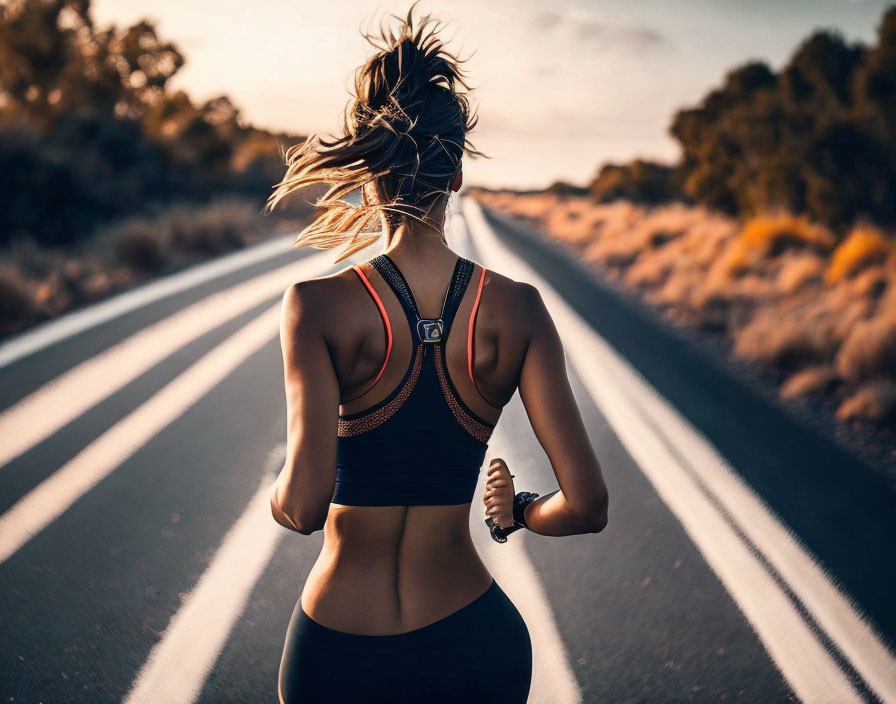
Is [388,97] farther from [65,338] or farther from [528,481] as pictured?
[65,338]

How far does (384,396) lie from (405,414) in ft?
0.18

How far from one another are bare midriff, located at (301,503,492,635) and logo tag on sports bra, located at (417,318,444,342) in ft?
1.13

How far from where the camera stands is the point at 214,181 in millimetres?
34438

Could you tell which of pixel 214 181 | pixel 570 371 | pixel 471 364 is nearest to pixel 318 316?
pixel 471 364

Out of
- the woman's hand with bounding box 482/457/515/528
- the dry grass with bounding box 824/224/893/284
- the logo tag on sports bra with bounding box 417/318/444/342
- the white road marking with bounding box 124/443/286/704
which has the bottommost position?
the white road marking with bounding box 124/443/286/704

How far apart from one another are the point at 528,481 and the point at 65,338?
243 inches

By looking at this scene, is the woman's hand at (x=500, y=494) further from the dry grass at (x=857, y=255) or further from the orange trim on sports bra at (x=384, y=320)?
the dry grass at (x=857, y=255)

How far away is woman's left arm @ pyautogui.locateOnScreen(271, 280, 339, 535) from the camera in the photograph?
1.56 m

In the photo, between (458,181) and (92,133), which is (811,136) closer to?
(92,133)

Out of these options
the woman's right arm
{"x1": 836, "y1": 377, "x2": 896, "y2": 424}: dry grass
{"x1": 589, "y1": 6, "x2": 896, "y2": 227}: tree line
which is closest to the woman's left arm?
the woman's right arm

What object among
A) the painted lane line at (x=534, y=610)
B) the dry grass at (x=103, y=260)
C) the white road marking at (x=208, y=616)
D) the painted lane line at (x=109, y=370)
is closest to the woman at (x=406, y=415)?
the painted lane line at (x=534, y=610)

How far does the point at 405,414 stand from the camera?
1623mm

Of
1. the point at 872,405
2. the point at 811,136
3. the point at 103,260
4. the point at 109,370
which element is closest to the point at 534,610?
the point at 872,405

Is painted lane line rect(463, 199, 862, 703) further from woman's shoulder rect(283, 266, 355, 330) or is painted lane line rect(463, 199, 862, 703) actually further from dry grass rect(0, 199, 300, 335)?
dry grass rect(0, 199, 300, 335)
